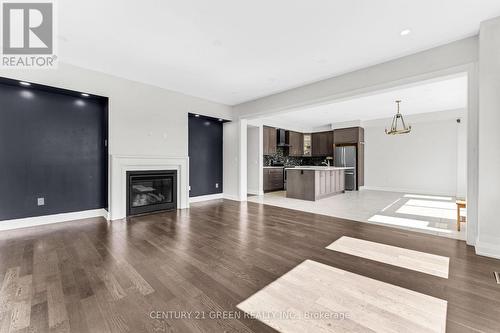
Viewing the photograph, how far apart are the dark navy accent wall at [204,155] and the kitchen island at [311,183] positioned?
2.35 m

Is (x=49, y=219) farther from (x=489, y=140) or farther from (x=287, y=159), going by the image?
(x=287, y=159)

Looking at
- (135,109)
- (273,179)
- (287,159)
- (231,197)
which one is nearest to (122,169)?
(135,109)

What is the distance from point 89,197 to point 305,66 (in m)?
4.97

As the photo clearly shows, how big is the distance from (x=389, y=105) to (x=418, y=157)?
2.85 meters

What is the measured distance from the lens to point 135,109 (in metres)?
4.55

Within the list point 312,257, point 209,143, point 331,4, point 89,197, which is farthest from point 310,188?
point 89,197

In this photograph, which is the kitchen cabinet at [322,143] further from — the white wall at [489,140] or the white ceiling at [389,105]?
the white wall at [489,140]

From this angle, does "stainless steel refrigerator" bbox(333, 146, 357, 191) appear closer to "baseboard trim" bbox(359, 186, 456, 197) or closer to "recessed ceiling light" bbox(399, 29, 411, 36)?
"baseboard trim" bbox(359, 186, 456, 197)

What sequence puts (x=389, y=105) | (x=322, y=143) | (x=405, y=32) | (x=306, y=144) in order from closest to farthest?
1. (x=405, y=32)
2. (x=389, y=105)
3. (x=322, y=143)
4. (x=306, y=144)

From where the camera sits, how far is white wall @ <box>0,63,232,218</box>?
12.1ft

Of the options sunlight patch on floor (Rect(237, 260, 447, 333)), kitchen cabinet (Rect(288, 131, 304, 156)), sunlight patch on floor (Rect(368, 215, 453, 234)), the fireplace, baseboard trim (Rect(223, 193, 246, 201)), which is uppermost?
kitchen cabinet (Rect(288, 131, 304, 156))

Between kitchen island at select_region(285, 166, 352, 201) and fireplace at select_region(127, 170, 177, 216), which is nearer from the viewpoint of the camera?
fireplace at select_region(127, 170, 177, 216)

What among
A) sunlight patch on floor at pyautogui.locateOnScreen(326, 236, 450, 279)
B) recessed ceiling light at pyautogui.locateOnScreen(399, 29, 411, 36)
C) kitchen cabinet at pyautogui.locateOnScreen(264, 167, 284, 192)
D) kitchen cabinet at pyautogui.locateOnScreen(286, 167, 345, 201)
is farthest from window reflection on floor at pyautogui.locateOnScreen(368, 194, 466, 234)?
kitchen cabinet at pyautogui.locateOnScreen(264, 167, 284, 192)

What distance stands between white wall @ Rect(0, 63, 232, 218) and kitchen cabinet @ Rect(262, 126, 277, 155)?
306 centimetres
